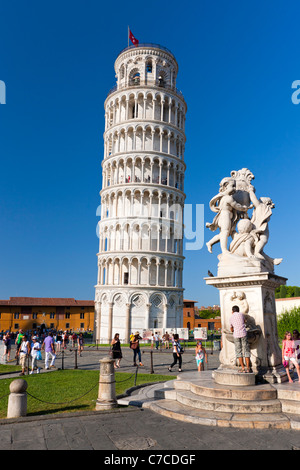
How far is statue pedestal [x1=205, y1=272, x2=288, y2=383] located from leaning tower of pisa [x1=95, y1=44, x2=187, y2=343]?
35.8 meters

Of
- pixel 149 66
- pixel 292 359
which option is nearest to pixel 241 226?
pixel 292 359

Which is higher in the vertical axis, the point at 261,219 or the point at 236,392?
the point at 261,219

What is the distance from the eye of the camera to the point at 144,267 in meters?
45.4

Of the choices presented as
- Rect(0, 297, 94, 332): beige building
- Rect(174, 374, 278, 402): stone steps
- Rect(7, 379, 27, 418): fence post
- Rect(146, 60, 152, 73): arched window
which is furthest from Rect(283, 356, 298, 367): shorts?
Rect(0, 297, 94, 332): beige building

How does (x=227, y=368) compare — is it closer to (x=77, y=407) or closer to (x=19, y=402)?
(x=77, y=407)

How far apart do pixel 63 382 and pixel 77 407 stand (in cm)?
467

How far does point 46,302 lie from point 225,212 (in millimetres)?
69363

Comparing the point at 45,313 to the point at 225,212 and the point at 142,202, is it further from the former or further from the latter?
the point at 225,212

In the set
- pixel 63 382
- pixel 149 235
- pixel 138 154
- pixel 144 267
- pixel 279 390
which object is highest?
pixel 138 154

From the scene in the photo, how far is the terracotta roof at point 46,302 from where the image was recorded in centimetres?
7075

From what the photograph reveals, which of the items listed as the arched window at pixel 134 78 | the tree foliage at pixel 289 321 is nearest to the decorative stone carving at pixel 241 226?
the tree foliage at pixel 289 321

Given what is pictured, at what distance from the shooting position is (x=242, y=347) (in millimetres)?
7930

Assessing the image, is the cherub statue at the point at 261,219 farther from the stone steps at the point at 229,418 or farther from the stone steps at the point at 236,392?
the stone steps at the point at 229,418
